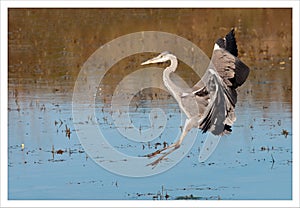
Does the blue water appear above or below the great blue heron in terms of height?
below

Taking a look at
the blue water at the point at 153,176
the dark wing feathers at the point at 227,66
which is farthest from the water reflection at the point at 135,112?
the dark wing feathers at the point at 227,66

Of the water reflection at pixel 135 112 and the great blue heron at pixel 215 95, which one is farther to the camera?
the water reflection at pixel 135 112

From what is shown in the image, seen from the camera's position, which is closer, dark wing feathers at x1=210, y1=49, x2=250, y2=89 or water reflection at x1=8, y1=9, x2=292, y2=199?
dark wing feathers at x1=210, y1=49, x2=250, y2=89

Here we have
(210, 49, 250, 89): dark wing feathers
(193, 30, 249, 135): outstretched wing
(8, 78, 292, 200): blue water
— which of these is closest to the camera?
(193, 30, 249, 135): outstretched wing

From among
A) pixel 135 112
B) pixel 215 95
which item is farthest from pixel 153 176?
pixel 135 112

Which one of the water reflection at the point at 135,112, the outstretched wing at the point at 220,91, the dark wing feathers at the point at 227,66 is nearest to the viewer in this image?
the outstretched wing at the point at 220,91

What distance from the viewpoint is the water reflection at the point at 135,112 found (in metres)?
7.19

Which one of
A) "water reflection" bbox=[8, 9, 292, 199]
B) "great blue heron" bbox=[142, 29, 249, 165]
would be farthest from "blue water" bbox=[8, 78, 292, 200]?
"great blue heron" bbox=[142, 29, 249, 165]

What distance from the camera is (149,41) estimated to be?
15.8m

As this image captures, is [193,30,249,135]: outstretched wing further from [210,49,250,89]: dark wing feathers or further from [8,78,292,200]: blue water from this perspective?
[8,78,292,200]: blue water

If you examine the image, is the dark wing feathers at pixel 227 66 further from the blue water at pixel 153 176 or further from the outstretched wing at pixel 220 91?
the blue water at pixel 153 176

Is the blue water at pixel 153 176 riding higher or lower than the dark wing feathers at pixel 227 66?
lower

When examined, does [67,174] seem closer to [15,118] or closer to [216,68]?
[216,68]

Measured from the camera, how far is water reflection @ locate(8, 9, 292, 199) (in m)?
7.19
